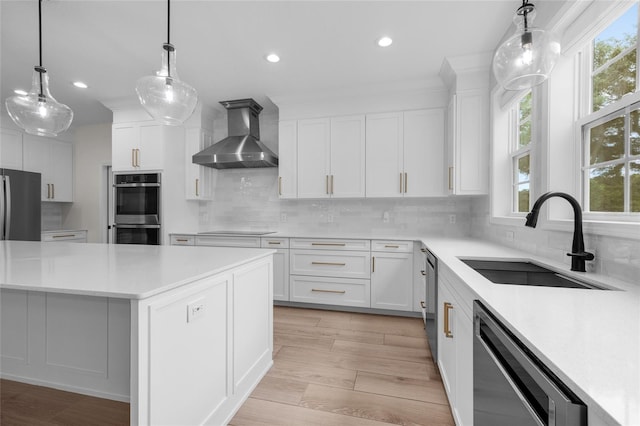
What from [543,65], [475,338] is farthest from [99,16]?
[475,338]

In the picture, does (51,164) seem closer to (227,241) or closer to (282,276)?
(227,241)

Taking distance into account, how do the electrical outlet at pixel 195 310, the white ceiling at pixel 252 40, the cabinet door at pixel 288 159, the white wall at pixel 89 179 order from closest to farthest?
the electrical outlet at pixel 195 310, the white ceiling at pixel 252 40, the cabinet door at pixel 288 159, the white wall at pixel 89 179

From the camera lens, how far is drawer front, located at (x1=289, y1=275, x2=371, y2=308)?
3.35 m

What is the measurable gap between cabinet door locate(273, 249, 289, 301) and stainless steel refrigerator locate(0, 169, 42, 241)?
3666 mm

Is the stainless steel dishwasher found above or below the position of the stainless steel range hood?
below

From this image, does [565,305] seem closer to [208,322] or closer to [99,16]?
[208,322]

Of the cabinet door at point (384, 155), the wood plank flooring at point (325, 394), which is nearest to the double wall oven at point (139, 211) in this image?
the wood plank flooring at point (325, 394)

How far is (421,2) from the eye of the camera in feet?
6.84

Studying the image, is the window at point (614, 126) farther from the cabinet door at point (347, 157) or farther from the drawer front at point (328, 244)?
the cabinet door at point (347, 157)

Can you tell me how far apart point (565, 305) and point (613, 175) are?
42.5 inches

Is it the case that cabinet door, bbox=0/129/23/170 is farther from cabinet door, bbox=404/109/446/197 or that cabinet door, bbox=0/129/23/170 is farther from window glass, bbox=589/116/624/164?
window glass, bbox=589/116/624/164

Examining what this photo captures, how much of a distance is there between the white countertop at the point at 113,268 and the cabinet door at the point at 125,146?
232 cm

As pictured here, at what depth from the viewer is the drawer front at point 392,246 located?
3.23 meters

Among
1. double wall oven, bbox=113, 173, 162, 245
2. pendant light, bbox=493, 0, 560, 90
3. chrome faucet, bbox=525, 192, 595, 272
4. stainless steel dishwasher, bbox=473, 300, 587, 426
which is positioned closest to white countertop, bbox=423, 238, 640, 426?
stainless steel dishwasher, bbox=473, 300, 587, 426
